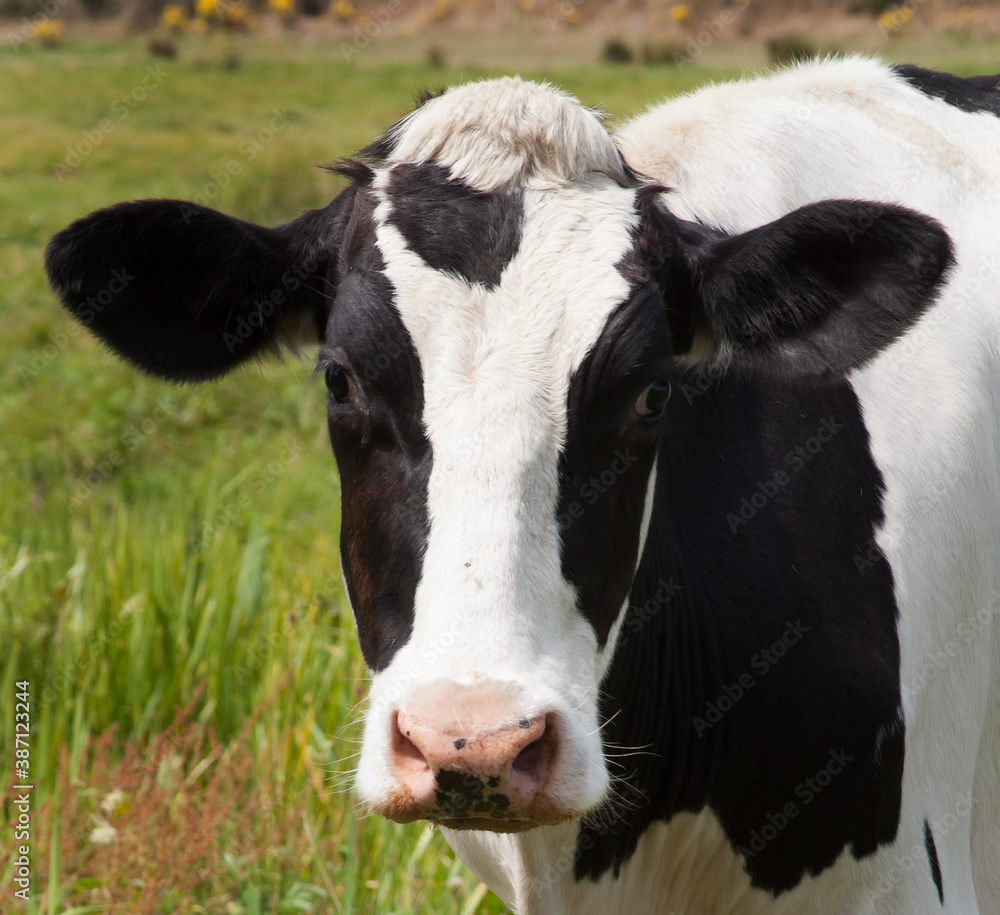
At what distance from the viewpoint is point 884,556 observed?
2412mm

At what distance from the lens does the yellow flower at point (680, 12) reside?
27888 millimetres

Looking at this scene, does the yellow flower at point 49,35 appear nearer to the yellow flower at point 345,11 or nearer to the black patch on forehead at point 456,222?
the yellow flower at point 345,11

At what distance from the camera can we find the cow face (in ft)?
5.55

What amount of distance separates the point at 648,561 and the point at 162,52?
2437 centimetres

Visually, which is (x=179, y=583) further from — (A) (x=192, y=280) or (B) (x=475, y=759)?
(B) (x=475, y=759)

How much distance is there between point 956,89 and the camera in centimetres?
334

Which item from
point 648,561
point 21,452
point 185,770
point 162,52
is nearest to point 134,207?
point 648,561

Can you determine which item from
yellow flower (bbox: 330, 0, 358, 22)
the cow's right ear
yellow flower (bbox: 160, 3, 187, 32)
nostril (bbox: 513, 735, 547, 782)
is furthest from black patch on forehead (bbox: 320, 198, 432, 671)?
yellow flower (bbox: 160, 3, 187, 32)

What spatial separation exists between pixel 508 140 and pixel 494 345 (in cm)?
50

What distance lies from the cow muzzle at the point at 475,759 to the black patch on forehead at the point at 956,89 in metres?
2.44

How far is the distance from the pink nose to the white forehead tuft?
3.30 ft

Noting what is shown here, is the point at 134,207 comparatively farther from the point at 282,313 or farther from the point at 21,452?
the point at 21,452

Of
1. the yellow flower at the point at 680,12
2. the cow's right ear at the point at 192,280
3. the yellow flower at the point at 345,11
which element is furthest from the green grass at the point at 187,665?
the yellow flower at the point at 680,12

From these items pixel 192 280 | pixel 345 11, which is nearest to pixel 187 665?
pixel 192 280
